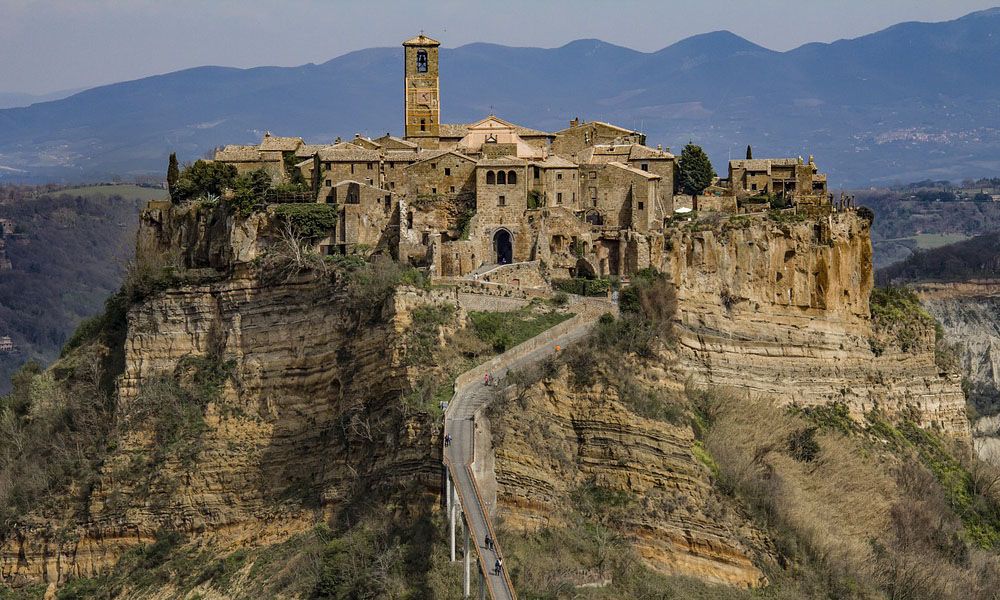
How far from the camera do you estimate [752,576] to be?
1777 inches

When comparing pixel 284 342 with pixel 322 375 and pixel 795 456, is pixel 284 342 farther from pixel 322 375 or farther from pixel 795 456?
pixel 795 456

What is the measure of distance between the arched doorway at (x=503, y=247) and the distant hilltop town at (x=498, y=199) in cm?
5

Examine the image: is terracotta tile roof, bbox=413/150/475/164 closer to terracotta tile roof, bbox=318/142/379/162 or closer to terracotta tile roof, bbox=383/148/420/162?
terracotta tile roof, bbox=383/148/420/162

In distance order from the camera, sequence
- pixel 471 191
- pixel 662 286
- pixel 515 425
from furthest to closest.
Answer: pixel 471 191, pixel 662 286, pixel 515 425

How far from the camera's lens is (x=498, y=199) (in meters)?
56.7

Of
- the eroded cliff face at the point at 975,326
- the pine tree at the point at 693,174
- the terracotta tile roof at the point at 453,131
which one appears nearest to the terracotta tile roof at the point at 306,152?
the terracotta tile roof at the point at 453,131

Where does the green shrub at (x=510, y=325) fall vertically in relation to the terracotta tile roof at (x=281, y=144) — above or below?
below

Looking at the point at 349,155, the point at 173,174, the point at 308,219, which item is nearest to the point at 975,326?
the point at 349,155

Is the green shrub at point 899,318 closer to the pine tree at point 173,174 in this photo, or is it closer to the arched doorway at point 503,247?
the arched doorway at point 503,247

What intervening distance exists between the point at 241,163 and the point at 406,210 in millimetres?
7984

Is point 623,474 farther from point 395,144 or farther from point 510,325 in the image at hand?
point 395,144

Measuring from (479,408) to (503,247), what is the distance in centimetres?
1326

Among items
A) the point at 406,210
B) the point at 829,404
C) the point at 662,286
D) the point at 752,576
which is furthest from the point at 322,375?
the point at 829,404

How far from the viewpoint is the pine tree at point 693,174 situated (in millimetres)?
62312
